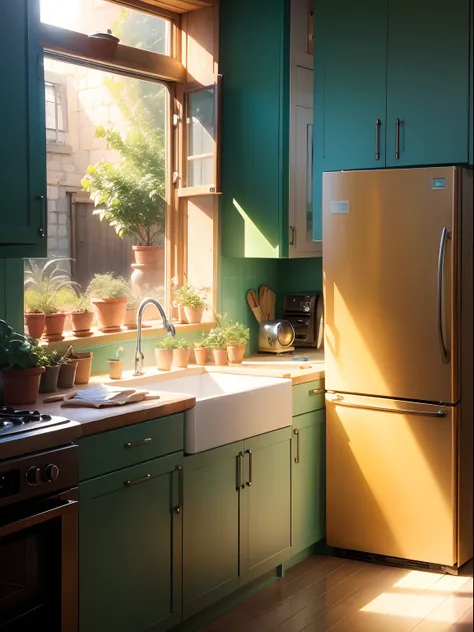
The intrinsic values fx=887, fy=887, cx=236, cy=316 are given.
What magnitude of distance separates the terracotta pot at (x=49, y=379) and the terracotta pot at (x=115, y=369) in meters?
0.37

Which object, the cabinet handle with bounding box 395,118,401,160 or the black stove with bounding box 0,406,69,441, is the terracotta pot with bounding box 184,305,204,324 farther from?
the black stove with bounding box 0,406,69,441

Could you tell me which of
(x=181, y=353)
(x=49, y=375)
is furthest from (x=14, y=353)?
(x=181, y=353)

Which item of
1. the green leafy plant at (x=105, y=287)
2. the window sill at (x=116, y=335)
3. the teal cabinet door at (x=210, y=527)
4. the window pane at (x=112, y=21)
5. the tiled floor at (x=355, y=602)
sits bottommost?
the tiled floor at (x=355, y=602)

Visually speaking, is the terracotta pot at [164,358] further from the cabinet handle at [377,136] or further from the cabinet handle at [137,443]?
the cabinet handle at [377,136]

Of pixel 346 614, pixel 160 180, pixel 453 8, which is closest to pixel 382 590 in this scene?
pixel 346 614

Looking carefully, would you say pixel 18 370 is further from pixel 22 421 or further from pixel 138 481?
pixel 138 481

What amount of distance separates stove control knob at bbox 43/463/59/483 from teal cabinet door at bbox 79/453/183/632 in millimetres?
169

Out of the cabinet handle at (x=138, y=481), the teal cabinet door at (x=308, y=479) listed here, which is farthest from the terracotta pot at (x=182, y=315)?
the cabinet handle at (x=138, y=481)

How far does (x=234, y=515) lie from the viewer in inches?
145

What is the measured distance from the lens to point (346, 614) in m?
3.63

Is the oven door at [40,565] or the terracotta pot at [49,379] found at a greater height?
the terracotta pot at [49,379]

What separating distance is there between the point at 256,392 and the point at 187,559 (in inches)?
30.3

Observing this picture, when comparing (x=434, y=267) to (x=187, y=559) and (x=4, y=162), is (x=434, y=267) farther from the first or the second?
(x=4, y=162)

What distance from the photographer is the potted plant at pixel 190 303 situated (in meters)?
4.50
